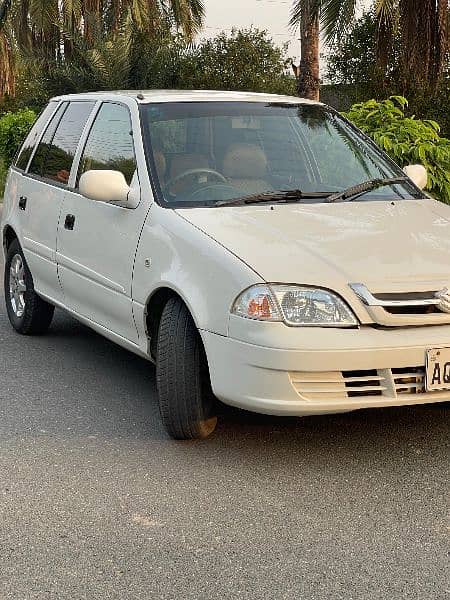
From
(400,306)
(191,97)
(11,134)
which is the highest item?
Result: (191,97)

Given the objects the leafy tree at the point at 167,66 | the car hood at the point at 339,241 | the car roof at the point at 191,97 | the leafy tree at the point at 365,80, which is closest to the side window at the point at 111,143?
the car roof at the point at 191,97

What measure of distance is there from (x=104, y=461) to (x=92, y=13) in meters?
26.1

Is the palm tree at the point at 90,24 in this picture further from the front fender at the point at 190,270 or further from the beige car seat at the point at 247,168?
the front fender at the point at 190,270

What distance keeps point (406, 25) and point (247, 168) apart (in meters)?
9.88

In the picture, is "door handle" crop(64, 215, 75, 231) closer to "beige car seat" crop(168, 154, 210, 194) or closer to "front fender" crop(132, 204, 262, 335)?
"beige car seat" crop(168, 154, 210, 194)

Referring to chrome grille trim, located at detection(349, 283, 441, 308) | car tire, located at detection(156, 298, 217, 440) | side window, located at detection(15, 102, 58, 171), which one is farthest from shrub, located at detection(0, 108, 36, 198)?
chrome grille trim, located at detection(349, 283, 441, 308)

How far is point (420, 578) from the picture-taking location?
12.4ft

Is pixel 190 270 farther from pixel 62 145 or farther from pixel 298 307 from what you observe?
pixel 62 145

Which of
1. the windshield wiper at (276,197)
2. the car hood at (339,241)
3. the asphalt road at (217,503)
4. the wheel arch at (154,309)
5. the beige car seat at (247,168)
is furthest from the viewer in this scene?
the beige car seat at (247,168)

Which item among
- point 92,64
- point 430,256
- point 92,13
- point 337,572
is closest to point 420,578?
point 337,572

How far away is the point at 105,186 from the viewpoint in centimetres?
567

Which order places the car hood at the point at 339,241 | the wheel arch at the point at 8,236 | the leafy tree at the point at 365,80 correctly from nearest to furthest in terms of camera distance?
the car hood at the point at 339,241 < the wheel arch at the point at 8,236 < the leafy tree at the point at 365,80

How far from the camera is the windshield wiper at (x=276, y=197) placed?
5.63m

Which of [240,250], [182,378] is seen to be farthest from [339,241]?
[182,378]
